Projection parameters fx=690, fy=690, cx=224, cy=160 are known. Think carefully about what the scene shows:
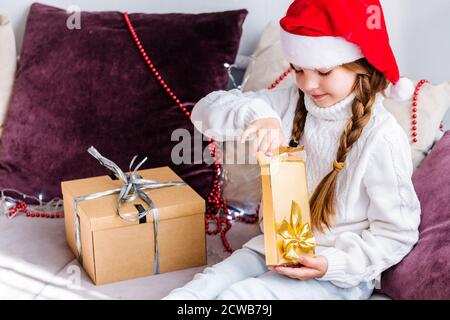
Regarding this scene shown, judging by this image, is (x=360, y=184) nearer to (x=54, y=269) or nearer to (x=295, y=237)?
(x=295, y=237)

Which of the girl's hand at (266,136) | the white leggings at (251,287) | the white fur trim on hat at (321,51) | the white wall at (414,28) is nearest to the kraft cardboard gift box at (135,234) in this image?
the white leggings at (251,287)

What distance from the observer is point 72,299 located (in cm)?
134

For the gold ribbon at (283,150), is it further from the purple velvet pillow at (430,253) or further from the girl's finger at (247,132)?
the purple velvet pillow at (430,253)

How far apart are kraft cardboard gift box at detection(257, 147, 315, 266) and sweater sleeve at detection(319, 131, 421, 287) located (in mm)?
67

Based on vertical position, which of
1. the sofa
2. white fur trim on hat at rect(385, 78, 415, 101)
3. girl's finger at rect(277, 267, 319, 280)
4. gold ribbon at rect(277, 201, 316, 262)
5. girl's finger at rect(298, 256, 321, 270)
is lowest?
the sofa

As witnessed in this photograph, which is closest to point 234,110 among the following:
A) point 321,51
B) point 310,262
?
point 321,51

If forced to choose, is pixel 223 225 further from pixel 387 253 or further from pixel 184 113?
pixel 387 253

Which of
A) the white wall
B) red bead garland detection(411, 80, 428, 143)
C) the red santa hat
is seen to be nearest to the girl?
the red santa hat

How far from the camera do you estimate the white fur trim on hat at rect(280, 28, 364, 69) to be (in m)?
1.20

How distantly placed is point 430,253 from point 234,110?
1.47ft

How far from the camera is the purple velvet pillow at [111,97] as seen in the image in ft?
5.53

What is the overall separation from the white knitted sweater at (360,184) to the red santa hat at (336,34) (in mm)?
98

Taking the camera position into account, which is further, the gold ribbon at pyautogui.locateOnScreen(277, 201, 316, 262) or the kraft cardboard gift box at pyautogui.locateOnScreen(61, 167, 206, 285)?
the kraft cardboard gift box at pyautogui.locateOnScreen(61, 167, 206, 285)

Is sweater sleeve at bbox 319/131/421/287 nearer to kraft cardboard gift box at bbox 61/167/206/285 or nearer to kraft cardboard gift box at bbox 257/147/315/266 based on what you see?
kraft cardboard gift box at bbox 257/147/315/266
